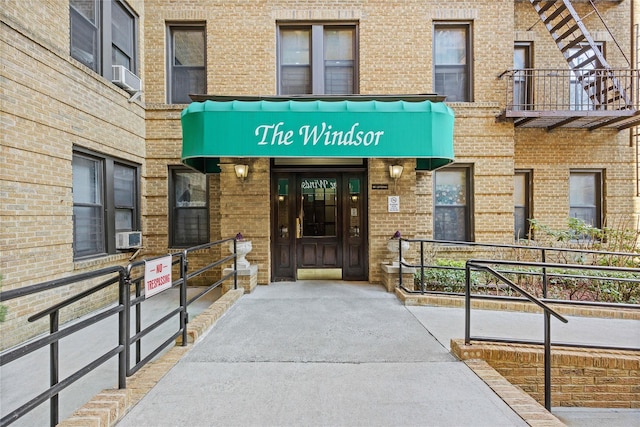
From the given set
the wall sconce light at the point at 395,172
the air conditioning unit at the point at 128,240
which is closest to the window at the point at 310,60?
the wall sconce light at the point at 395,172

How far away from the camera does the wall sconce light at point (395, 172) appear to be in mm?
6578

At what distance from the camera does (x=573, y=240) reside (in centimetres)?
790

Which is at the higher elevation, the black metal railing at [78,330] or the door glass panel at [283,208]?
the door glass panel at [283,208]

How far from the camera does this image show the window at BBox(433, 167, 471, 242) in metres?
7.54

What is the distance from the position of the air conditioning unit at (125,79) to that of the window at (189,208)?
199cm

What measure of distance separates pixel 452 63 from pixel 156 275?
773 cm

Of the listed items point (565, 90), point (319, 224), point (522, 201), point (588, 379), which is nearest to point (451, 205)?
point (522, 201)

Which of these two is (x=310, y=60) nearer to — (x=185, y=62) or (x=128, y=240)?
(x=185, y=62)

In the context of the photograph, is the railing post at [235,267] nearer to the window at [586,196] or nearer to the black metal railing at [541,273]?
the black metal railing at [541,273]

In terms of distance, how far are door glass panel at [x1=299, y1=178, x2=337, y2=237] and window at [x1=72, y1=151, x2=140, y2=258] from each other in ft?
12.8

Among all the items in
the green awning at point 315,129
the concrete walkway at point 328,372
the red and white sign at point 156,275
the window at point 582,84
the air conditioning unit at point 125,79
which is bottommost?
the concrete walkway at point 328,372

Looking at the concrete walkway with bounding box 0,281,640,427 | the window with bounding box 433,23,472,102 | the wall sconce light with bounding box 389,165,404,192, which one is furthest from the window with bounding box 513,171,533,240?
the wall sconce light with bounding box 389,165,404,192

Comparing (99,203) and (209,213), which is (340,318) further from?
(99,203)

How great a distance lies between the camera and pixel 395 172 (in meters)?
6.61
